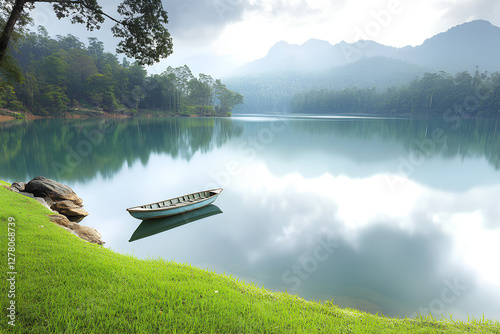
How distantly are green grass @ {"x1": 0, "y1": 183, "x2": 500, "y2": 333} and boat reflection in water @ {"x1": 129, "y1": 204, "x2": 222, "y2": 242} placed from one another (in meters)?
4.62

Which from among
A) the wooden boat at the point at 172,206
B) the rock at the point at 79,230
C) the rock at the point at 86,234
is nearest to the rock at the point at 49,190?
the rock at the point at 79,230

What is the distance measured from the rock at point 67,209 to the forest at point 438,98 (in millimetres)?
103210

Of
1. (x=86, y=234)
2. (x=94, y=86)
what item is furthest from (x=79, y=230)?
(x=94, y=86)

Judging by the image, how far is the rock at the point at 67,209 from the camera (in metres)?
10.7

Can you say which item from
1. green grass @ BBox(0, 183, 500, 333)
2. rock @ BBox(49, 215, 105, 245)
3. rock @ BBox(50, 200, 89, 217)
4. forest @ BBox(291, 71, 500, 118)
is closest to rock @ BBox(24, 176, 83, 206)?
rock @ BBox(50, 200, 89, 217)

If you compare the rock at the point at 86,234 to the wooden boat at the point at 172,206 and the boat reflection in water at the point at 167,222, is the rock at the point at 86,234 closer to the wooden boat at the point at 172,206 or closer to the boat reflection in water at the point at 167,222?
the boat reflection in water at the point at 167,222

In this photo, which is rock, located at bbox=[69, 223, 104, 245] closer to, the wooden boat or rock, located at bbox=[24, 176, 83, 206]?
the wooden boat

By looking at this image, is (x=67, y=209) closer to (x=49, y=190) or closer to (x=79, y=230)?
(x=49, y=190)

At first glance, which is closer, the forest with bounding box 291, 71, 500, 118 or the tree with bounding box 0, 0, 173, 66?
the tree with bounding box 0, 0, 173, 66

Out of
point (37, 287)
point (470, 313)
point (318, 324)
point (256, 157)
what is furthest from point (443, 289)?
point (256, 157)

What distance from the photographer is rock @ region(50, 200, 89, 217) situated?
1066 centimetres

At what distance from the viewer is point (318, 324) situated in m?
3.77

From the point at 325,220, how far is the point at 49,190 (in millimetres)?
12892

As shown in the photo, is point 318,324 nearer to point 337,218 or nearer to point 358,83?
point 337,218
